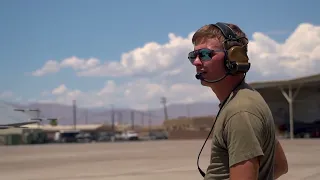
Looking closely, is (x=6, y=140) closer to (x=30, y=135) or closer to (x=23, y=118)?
(x=30, y=135)

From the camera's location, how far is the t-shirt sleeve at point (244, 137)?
2.37m

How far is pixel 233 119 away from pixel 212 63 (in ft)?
1.37

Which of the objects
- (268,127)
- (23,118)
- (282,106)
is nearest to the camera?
(268,127)

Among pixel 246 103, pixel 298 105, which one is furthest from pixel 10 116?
pixel 298 105

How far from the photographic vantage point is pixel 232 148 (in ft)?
7.92

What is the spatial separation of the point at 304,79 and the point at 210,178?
52.4m

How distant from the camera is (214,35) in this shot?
2.75 m

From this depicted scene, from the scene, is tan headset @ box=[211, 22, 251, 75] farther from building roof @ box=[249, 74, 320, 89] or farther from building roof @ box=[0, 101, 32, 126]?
building roof @ box=[249, 74, 320, 89]

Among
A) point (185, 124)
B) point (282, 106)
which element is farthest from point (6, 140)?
point (282, 106)

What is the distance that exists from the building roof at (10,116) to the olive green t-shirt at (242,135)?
441 centimetres

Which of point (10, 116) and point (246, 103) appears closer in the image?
point (246, 103)

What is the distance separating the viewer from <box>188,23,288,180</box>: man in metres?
2.38

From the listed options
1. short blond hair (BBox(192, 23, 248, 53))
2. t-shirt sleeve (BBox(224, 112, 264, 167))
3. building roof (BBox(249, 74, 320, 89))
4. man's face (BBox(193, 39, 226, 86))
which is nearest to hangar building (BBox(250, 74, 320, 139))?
building roof (BBox(249, 74, 320, 89))

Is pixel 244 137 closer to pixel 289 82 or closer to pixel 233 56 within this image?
pixel 233 56
